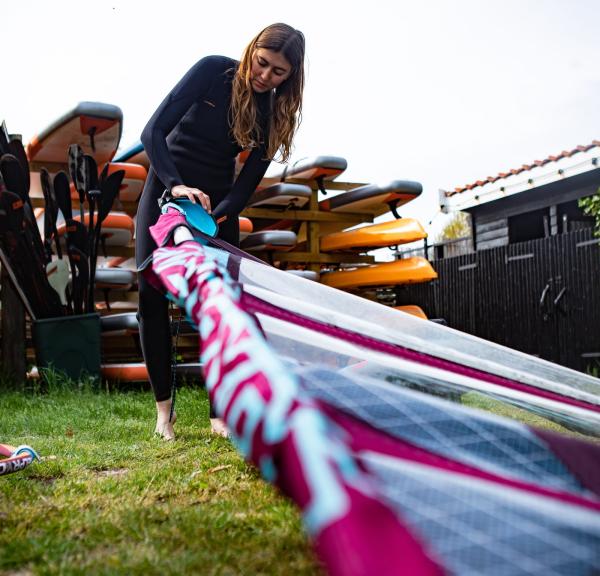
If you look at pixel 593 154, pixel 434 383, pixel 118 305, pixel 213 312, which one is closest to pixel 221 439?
pixel 434 383

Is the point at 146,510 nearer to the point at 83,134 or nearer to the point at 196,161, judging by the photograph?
the point at 196,161

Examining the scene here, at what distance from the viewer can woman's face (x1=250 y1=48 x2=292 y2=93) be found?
220 cm

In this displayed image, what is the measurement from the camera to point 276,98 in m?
2.42

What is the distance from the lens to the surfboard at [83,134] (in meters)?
4.44

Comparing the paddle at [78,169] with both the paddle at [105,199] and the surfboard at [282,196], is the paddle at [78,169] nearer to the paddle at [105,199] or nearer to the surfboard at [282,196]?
the paddle at [105,199]

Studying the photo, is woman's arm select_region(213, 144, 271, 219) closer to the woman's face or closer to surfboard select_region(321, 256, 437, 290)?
the woman's face

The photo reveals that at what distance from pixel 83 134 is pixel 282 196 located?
5.37 ft

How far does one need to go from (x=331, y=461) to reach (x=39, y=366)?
3939 mm

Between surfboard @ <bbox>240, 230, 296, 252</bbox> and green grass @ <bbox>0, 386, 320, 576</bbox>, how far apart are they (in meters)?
2.67

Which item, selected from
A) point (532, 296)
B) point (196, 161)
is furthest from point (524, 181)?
point (196, 161)

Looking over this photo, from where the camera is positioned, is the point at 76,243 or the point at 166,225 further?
the point at 76,243

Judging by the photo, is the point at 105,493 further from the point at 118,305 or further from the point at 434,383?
the point at 118,305

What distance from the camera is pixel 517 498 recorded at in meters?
0.63

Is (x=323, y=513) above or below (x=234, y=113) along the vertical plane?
below
